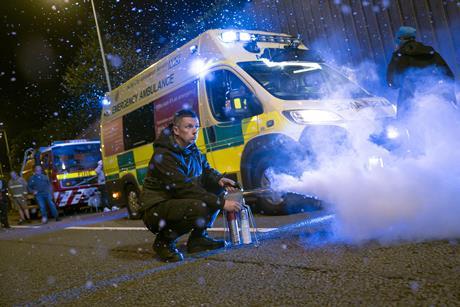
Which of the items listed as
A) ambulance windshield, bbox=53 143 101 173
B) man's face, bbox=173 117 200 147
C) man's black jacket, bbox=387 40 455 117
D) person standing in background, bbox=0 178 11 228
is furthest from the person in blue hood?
ambulance windshield, bbox=53 143 101 173

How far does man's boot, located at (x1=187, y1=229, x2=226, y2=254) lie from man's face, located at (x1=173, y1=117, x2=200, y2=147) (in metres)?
0.87

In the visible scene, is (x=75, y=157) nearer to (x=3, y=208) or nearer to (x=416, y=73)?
(x=3, y=208)

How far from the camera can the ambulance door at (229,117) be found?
19.1ft

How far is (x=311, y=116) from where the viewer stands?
545 centimetres

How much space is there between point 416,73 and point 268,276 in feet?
10.2

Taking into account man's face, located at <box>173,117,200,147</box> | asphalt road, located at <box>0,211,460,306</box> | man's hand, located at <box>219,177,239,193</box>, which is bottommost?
asphalt road, located at <box>0,211,460,306</box>

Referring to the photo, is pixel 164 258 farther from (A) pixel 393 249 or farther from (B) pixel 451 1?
(B) pixel 451 1

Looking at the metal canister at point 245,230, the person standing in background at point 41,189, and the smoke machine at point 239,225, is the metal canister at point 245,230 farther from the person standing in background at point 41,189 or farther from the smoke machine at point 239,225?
the person standing in background at point 41,189

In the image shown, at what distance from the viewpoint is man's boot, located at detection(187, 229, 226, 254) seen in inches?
161

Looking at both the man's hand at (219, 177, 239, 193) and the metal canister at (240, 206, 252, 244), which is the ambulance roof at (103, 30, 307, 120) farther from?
the metal canister at (240, 206, 252, 244)

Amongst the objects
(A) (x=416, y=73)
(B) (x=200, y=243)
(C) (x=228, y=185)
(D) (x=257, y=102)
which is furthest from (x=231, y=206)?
(A) (x=416, y=73)

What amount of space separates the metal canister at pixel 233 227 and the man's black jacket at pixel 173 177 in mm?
258

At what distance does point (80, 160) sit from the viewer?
15.5 meters

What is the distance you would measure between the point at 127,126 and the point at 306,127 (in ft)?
15.2
